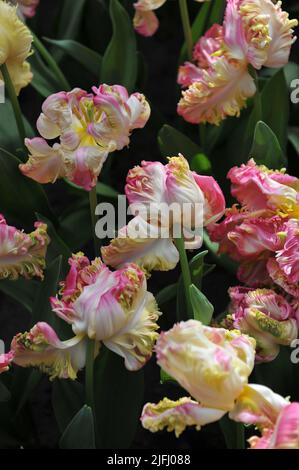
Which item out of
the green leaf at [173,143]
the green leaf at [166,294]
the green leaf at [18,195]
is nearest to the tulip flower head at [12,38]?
the green leaf at [18,195]

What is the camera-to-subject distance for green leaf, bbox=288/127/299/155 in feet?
4.21

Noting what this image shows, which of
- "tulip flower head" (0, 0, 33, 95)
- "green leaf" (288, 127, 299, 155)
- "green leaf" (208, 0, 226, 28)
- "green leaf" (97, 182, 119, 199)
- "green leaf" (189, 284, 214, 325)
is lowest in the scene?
"green leaf" (97, 182, 119, 199)

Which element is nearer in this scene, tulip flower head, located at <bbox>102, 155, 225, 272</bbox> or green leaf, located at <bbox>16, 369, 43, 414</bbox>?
tulip flower head, located at <bbox>102, 155, 225, 272</bbox>

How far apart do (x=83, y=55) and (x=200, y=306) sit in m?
0.59

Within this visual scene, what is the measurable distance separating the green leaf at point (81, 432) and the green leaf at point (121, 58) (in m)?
0.58

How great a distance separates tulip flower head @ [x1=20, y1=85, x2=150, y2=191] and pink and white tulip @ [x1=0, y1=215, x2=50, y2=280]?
0.08m

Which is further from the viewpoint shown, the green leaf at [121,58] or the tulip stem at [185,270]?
the green leaf at [121,58]

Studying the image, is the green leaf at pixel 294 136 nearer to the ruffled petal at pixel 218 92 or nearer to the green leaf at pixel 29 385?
the ruffled petal at pixel 218 92

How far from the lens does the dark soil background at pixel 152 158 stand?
1.18 m

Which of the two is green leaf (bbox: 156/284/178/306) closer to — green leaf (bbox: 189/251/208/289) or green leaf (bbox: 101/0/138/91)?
green leaf (bbox: 189/251/208/289)

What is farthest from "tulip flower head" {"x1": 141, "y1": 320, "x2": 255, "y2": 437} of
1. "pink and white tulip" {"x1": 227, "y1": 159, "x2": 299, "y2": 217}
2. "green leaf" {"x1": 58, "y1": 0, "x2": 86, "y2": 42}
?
"green leaf" {"x1": 58, "y1": 0, "x2": 86, "y2": 42}

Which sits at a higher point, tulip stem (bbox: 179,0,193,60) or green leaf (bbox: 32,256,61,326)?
tulip stem (bbox: 179,0,193,60)

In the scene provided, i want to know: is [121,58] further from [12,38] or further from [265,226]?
[265,226]
